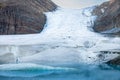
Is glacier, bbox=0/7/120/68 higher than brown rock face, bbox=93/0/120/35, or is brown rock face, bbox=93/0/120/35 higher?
brown rock face, bbox=93/0/120/35

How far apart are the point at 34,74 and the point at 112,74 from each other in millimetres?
2960

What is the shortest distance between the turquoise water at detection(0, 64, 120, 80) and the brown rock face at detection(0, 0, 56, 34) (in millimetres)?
2334

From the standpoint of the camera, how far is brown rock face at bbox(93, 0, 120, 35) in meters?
14.4

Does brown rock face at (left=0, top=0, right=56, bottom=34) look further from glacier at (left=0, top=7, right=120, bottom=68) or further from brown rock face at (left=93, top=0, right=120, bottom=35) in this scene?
brown rock face at (left=93, top=0, right=120, bottom=35)

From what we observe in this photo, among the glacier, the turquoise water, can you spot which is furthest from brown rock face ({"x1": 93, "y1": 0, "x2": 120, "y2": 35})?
the turquoise water

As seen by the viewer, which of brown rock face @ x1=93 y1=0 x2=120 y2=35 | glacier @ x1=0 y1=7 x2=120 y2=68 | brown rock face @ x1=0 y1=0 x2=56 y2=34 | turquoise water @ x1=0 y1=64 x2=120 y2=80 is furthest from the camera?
brown rock face @ x1=0 y1=0 x2=56 y2=34

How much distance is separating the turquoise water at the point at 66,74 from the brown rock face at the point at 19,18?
2334 mm

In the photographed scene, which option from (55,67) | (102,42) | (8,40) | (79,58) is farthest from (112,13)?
(8,40)

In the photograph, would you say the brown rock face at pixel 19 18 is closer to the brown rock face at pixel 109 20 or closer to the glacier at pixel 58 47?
the glacier at pixel 58 47

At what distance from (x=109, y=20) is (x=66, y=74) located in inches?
129

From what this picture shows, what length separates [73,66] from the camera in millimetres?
13430

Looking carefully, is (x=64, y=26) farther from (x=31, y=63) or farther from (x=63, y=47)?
(x=31, y=63)

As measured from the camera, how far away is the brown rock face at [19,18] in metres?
14.8

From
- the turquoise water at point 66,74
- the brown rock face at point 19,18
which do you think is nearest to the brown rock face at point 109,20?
the turquoise water at point 66,74
